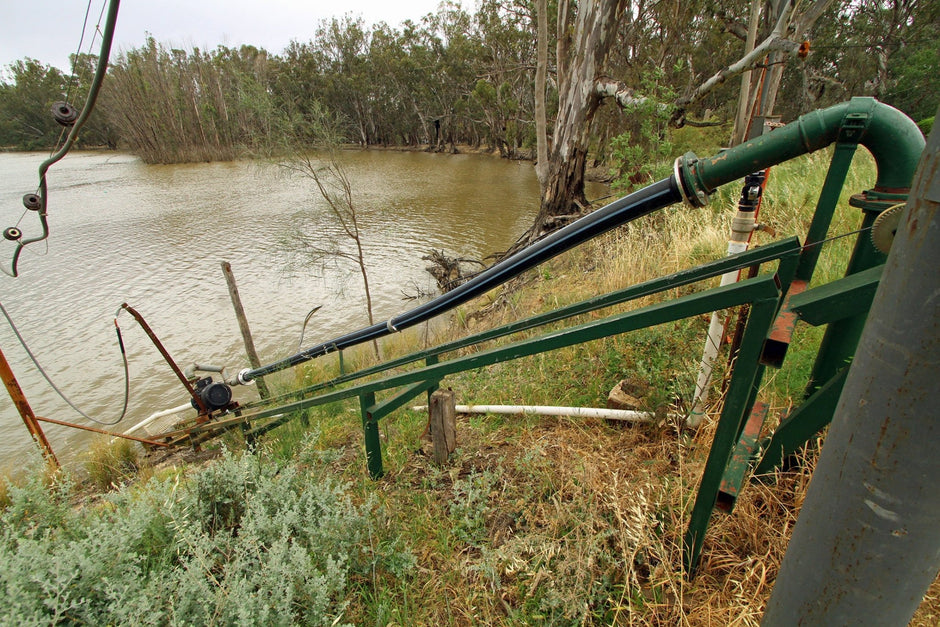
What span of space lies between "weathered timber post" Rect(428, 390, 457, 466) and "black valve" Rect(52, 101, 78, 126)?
310 centimetres

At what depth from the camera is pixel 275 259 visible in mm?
12438

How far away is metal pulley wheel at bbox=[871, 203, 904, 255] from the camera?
85 cm

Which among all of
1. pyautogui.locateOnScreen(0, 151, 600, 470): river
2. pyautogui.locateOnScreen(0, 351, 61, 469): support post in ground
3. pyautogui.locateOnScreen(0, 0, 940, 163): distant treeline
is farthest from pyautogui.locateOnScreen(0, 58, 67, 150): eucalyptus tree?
pyautogui.locateOnScreen(0, 351, 61, 469): support post in ground

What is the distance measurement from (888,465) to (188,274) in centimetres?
1403

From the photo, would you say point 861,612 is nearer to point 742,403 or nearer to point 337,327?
point 742,403

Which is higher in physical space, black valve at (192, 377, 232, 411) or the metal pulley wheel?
the metal pulley wheel

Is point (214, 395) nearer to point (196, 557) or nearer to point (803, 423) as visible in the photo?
point (196, 557)

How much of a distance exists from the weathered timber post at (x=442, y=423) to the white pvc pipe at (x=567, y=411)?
53 centimetres

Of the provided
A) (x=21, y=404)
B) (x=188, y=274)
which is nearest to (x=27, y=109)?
(x=188, y=274)

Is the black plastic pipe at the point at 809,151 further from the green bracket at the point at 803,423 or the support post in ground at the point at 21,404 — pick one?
the support post in ground at the point at 21,404

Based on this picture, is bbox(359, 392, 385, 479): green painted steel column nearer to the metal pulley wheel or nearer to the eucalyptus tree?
the metal pulley wheel

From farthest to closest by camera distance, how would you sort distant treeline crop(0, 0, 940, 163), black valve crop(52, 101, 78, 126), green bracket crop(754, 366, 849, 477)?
distant treeline crop(0, 0, 940, 163)
black valve crop(52, 101, 78, 126)
green bracket crop(754, 366, 849, 477)

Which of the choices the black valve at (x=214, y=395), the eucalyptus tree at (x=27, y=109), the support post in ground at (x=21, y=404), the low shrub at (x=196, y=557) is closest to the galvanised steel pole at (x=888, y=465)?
the low shrub at (x=196, y=557)

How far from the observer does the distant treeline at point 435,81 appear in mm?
14953
